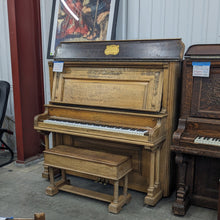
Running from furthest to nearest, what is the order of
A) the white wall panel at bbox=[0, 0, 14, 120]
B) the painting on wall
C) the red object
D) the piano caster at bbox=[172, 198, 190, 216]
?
the white wall panel at bbox=[0, 0, 14, 120] < the red object < the painting on wall < the piano caster at bbox=[172, 198, 190, 216]

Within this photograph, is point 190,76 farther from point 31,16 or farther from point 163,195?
point 31,16

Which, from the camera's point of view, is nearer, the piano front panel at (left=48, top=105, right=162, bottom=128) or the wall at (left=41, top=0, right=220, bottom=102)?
the piano front panel at (left=48, top=105, right=162, bottom=128)

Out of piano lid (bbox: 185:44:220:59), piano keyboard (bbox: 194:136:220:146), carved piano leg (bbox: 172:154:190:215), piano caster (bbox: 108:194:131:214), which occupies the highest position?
piano lid (bbox: 185:44:220:59)

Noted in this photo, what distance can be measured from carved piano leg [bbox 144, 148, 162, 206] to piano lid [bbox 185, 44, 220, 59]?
3.29ft

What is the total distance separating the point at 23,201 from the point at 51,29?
2367 mm

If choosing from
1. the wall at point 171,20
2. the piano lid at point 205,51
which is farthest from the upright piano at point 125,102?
the wall at point 171,20

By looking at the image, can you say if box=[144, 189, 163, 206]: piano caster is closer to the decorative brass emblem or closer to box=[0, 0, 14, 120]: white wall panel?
the decorative brass emblem

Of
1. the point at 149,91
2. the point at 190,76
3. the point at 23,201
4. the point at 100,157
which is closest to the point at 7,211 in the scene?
the point at 23,201

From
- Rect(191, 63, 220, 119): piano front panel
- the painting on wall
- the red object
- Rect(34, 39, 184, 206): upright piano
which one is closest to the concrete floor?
Rect(34, 39, 184, 206): upright piano

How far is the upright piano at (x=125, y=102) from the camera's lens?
2.71m

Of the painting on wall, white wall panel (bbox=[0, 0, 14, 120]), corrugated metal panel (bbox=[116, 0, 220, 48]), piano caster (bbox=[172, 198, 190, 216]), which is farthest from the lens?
white wall panel (bbox=[0, 0, 14, 120])

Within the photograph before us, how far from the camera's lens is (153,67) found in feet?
9.18

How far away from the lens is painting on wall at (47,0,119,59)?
347 cm

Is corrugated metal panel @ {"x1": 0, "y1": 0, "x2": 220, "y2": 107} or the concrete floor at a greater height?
corrugated metal panel @ {"x1": 0, "y1": 0, "x2": 220, "y2": 107}
